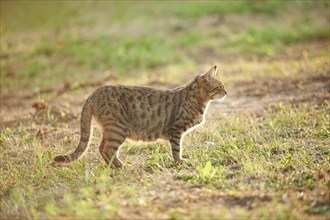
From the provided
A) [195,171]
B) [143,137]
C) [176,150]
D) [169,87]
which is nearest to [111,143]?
[143,137]

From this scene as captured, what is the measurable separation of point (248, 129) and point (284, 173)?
7.10 ft

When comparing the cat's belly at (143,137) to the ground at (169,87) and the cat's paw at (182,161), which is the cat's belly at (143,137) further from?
the cat's paw at (182,161)

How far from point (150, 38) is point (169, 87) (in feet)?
18.3

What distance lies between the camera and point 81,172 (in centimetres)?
641

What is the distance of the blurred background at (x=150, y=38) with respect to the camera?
15.4 m

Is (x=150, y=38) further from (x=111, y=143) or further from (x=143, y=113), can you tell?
(x=111, y=143)

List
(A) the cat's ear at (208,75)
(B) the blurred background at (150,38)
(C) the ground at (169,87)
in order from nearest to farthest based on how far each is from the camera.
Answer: (C) the ground at (169,87)
(A) the cat's ear at (208,75)
(B) the blurred background at (150,38)

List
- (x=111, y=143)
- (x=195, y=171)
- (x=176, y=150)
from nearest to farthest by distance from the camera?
(x=195, y=171) → (x=111, y=143) → (x=176, y=150)

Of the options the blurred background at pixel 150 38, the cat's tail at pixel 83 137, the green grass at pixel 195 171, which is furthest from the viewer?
the blurred background at pixel 150 38

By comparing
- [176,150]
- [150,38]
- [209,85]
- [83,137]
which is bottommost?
[176,150]

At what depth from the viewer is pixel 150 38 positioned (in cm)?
1803

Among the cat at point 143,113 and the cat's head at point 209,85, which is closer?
the cat at point 143,113

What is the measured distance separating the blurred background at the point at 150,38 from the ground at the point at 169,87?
5 centimetres

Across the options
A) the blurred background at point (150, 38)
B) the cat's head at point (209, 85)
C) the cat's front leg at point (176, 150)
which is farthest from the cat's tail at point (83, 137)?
the blurred background at point (150, 38)
